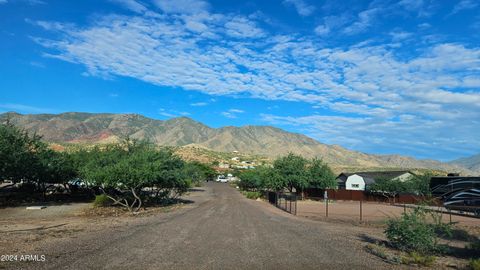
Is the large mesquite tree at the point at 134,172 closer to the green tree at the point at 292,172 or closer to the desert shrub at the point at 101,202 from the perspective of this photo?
the desert shrub at the point at 101,202

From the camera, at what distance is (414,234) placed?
543 inches

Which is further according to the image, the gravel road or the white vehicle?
the white vehicle

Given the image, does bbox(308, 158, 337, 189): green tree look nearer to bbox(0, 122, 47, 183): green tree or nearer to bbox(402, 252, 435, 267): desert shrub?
bbox(0, 122, 47, 183): green tree

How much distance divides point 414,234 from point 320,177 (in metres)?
47.4

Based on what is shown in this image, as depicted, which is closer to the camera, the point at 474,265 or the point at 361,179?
the point at 474,265

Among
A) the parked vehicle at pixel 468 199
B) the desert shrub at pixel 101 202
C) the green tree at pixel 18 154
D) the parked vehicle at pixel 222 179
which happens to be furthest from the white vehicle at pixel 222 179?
the desert shrub at pixel 101 202

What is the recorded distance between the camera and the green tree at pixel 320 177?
6034 centimetres

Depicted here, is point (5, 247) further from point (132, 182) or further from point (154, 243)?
point (132, 182)

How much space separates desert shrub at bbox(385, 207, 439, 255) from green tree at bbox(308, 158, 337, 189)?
45168 millimetres

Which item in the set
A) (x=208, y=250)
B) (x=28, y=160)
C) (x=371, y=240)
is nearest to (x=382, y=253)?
(x=371, y=240)

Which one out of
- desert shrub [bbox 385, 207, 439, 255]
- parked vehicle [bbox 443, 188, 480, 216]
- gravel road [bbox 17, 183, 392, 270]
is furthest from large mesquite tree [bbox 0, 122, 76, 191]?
parked vehicle [bbox 443, 188, 480, 216]

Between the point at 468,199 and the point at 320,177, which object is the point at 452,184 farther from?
the point at 320,177

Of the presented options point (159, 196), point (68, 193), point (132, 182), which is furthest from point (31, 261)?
point (68, 193)

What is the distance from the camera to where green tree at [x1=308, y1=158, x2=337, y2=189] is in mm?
60344
